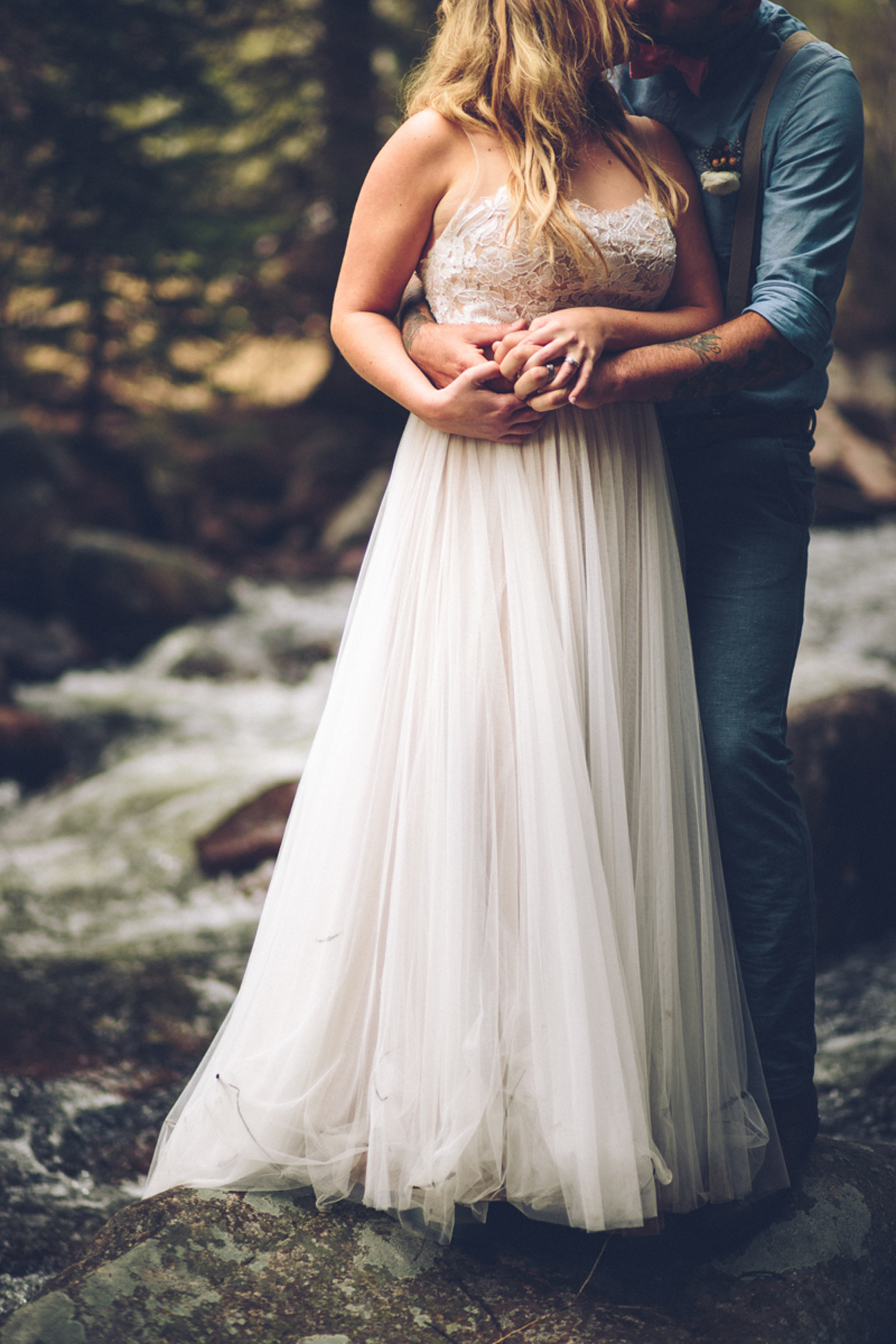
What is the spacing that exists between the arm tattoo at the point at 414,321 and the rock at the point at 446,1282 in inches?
61.9

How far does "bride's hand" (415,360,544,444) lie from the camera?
6.00 feet

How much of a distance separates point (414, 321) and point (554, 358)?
35cm

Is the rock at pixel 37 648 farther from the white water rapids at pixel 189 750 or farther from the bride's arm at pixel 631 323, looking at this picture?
the bride's arm at pixel 631 323

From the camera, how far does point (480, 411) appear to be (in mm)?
1852

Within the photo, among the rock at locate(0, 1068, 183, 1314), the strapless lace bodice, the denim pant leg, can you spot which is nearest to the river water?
the rock at locate(0, 1068, 183, 1314)

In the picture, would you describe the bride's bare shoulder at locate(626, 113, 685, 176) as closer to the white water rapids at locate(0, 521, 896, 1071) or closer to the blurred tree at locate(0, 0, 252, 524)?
the white water rapids at locate(0, 521, 896, 1071)

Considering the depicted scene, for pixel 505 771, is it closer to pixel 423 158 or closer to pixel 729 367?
pixel 729 367

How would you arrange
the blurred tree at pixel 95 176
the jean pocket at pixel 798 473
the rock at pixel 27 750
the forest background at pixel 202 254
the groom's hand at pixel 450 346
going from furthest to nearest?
1. the forest background at pixel 202 254
2. the blurred tree at pixel 95 176
3. the rock at pixel 27 750
4. the jean pocket at pixel 798 473
5. the groom's hand at pixel 450 346

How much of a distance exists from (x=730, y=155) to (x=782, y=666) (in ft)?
3.25

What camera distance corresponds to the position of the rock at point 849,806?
371 centimetres

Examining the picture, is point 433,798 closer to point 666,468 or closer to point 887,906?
point 666,468

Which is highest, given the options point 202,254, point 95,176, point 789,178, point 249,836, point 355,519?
point 95,176

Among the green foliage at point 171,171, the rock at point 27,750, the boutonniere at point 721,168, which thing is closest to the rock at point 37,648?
the rock at point 27,750

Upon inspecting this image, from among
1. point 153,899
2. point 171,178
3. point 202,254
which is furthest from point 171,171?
point 153,899
